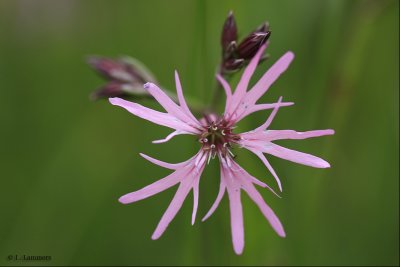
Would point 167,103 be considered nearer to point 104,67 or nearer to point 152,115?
point 152,115

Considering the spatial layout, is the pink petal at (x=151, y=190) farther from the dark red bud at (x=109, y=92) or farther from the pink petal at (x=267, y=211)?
the dark red bud at (x=109, y=92)

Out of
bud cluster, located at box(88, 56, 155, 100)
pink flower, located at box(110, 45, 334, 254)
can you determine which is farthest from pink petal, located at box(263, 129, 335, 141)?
bud cluster, located at box(88, 56, 155, 100)

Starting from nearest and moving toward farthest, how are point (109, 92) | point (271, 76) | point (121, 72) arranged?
point (271, 76) < point (109, 92) < point (121, 72)

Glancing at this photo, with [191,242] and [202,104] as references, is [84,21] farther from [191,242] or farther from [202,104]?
[191,242]

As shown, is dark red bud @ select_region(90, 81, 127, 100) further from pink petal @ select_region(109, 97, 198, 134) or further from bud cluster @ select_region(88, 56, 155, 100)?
pink petal @ select_region(109, 97, 198, 134)

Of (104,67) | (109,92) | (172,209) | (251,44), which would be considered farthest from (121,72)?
(172,209)

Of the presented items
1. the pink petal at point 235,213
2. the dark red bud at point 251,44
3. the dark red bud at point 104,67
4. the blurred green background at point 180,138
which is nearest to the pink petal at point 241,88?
the dark red bud at point 251,44

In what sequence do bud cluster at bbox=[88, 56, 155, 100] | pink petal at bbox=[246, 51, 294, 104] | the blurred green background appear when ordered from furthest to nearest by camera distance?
the blurred green background → bud cluster at bbox=[88, 56, 155, 100] → pink petal at bbox=[246, 51, 294, 104]
